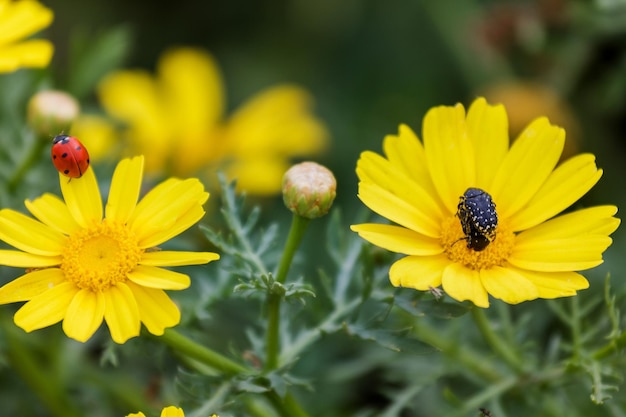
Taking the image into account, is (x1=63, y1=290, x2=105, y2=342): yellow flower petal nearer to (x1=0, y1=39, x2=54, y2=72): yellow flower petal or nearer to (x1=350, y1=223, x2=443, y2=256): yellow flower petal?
(x1=350, y1=223, x2=443, y2=256): yellow flower petal

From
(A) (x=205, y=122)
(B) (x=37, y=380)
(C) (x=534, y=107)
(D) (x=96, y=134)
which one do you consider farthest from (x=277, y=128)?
(B) (x=37, y=380)

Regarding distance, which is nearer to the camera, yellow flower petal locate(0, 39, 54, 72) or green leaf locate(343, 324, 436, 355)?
green leaf locate(343, 324, 436, 355)

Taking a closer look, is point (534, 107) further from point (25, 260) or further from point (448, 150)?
point (25, 260)

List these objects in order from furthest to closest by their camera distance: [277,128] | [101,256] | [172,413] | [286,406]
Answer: [277,128], [286,406], [101,256], [172,413]

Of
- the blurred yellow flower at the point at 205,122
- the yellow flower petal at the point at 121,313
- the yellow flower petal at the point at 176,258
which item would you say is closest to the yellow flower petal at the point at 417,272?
the yellow flower petal at the point at 176,258

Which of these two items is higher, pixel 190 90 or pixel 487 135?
pixel 190 90

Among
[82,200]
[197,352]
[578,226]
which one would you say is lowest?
[197,352]

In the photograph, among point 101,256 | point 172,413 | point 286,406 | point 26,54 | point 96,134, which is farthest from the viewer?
point 96,134

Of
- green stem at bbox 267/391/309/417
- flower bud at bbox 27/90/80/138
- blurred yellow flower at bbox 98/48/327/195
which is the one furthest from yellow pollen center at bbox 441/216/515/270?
blurred yellow flower at bbox 98/48/327/195
